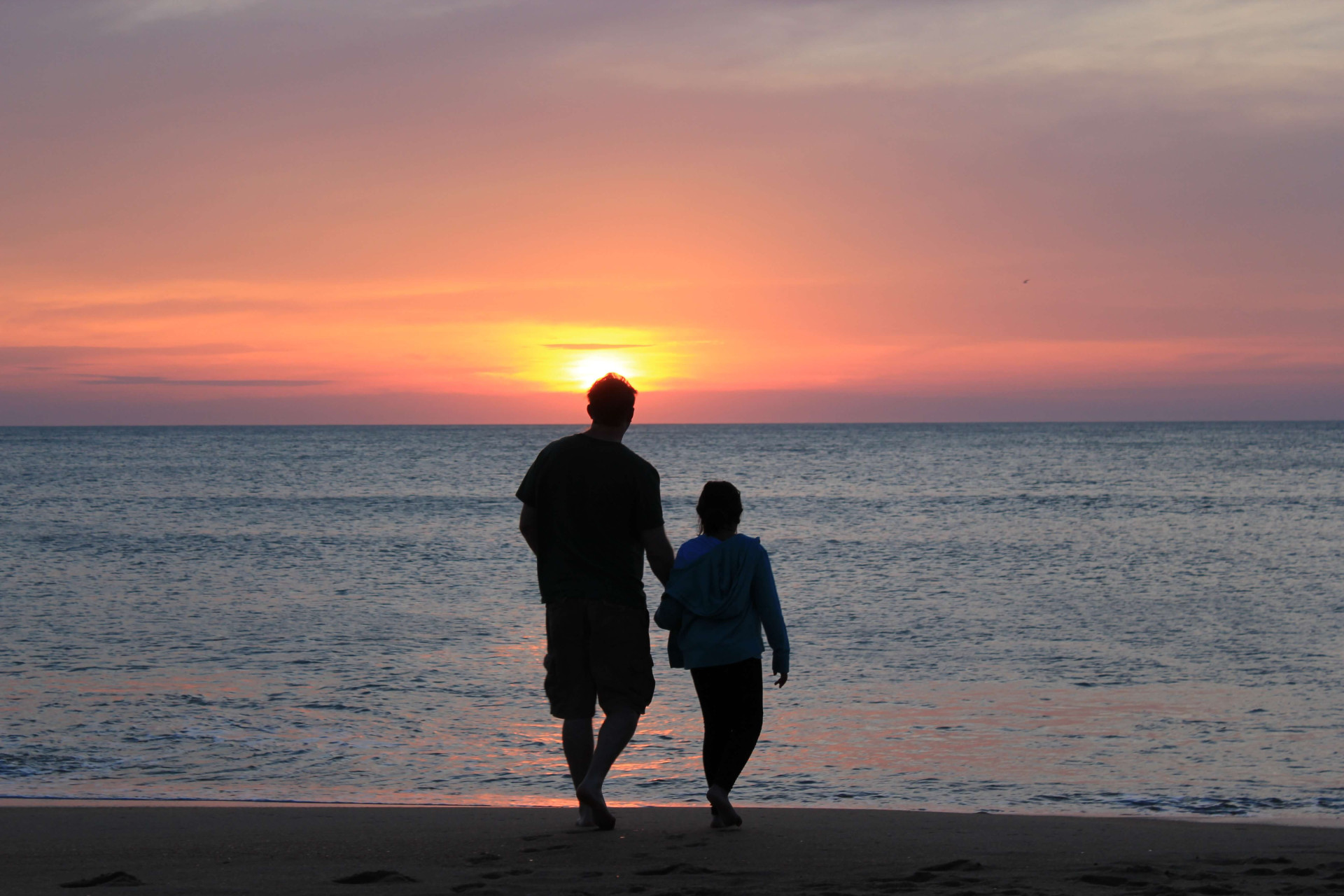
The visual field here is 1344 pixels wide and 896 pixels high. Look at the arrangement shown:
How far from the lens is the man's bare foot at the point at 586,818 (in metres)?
4.89

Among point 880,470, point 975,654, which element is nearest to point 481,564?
point 975,654

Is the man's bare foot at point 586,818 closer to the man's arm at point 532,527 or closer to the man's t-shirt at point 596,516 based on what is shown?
the man's t-shirt at point 596,516

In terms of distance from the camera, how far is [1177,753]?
799cm

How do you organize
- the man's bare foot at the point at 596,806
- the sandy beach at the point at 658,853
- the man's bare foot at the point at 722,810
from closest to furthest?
the sandy beach at the point at 658,853 → the man's bare foot at the point at 596,806 → the man's bare foot at the point at 722,810

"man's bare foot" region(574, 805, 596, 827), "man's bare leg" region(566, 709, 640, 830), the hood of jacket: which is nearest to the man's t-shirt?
the hood of jacket

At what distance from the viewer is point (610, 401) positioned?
15.6 feet

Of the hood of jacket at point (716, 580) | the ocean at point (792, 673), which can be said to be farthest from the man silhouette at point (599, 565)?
the ocean at point (792, 673)

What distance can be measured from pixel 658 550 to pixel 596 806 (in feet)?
3.60

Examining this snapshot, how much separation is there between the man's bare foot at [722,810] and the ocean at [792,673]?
6.22ft

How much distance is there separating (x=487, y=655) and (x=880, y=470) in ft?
197

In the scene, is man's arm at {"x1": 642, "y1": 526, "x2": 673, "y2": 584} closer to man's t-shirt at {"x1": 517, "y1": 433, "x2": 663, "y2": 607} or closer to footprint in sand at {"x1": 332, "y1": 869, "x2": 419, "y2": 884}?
man's t-shirt at {"x1": 517, "y1": 433, "x2": 663, "y2": 607}

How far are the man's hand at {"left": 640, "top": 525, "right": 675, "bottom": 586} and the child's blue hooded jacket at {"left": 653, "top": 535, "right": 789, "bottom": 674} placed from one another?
0.07 m

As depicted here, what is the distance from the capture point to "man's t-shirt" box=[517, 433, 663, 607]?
4.69 meters

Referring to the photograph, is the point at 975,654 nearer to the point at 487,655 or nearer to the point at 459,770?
the point at 487,655
